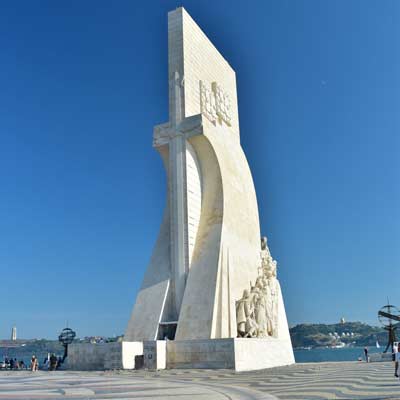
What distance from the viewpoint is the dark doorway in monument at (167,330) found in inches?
552

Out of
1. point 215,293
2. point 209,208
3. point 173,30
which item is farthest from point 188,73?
point 215,293

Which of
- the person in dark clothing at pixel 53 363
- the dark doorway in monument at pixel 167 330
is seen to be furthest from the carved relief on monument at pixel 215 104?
the person in dark clothing at pixel 53 363

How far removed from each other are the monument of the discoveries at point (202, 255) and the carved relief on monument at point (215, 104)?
4cm

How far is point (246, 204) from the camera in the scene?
17750mm

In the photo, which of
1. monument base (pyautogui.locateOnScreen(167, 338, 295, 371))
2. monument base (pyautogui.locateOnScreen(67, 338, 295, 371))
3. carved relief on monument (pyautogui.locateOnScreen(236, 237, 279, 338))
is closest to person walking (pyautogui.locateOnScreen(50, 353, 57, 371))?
monument base (pyautogui.locateOnScreen(67, 338, 295, 371))

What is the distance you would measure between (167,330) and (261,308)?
9.23 feet

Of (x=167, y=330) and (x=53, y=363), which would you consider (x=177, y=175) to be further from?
(x=53, y=363)

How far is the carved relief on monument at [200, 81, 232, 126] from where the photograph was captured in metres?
17.1

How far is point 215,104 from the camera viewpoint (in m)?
17.8

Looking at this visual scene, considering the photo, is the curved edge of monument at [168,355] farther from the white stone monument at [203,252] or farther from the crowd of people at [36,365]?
the crowd of people at [36,365]

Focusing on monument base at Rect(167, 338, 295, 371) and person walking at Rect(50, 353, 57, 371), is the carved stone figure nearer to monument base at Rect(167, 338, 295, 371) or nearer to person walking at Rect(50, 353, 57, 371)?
monument base at Rect(167, 338, 295, 371)

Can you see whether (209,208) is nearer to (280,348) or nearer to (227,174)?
(227,174)

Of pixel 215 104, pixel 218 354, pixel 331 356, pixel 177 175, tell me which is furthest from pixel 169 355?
pixel 331 356

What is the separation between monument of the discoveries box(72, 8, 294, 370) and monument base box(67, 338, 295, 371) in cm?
2
